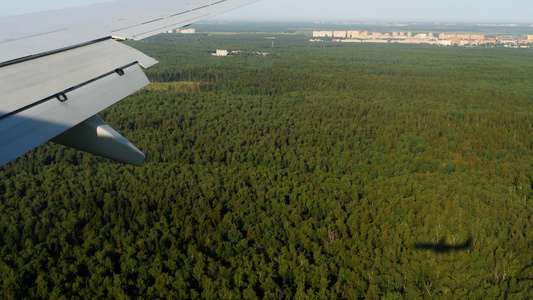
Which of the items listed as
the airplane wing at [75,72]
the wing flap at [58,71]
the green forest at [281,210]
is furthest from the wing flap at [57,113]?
the green forest at [281,210]

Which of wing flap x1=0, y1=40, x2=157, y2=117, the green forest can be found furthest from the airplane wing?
the green forest

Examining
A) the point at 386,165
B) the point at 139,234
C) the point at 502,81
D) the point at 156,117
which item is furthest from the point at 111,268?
the point at 502,81

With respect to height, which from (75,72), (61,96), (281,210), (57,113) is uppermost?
(75,72)

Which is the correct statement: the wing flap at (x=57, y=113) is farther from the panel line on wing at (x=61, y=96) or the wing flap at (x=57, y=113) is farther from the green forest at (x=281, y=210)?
the green forest at (x=281, y=210)

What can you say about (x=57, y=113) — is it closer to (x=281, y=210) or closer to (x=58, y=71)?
(x=58, y=71)

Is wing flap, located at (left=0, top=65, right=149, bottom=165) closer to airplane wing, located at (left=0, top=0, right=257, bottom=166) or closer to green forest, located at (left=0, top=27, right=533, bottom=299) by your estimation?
airplane wing, located at (left=0, top=0, right=257, bottom=166)

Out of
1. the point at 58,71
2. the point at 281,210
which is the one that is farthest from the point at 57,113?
the point at 281,210

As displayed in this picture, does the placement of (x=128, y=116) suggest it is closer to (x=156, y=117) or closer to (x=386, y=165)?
(x=156, y=117)
